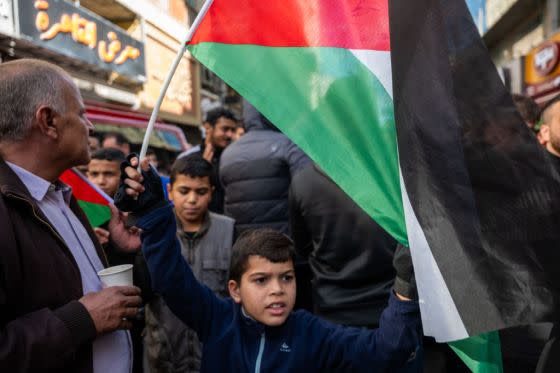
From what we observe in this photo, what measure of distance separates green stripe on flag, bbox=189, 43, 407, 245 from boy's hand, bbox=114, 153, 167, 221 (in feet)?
1.34

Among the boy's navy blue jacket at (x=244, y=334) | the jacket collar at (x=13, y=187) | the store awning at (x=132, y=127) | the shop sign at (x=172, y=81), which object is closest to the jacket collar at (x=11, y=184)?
the jacket collar at (x=13, y=187)

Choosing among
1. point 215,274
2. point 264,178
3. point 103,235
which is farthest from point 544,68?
point 103,235

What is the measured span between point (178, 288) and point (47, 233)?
0.55 m

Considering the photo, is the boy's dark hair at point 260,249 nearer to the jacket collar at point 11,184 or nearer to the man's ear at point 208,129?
the jacket collar at point 11,184

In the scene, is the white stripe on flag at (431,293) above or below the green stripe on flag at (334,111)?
below

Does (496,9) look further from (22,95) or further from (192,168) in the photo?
(22,95)

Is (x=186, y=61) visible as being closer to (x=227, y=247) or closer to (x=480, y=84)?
(x=227, y=247)

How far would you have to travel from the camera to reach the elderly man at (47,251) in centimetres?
140

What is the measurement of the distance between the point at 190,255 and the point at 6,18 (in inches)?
253

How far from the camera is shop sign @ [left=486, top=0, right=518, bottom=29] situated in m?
17.5

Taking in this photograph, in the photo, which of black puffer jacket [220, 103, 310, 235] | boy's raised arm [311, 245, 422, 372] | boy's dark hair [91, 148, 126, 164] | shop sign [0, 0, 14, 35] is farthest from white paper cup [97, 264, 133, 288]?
shop sign [0, 0, 14, 35]

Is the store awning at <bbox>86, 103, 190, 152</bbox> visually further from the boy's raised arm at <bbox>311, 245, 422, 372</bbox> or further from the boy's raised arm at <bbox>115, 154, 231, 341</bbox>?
the boy's raised arm at <bbox>311, 245, 422, 372</bbox>

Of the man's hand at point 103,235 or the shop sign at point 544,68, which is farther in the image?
the shop sign at point 544,68

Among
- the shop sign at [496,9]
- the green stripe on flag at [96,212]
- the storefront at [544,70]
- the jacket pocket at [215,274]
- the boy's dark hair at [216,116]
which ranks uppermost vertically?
the shop sign at [496,9]
